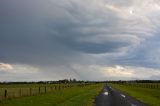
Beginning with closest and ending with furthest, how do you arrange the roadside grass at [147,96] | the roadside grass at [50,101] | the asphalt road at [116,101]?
the asphalt road at [116,101], the roadside grass at [50,101], the roadside grass at [147,96]

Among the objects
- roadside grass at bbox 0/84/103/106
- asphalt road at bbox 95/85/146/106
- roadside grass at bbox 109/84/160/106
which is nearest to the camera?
asphalt road at bbox 95/85/146/106

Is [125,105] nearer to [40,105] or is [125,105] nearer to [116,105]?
[116,105]

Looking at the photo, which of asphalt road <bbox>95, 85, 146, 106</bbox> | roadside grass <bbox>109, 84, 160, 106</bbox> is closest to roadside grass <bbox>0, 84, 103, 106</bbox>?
asphalt road <bbox>95, 85, 146, 106</bbox>

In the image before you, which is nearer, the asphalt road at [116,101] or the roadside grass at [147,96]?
the asphalt road at [116,101]

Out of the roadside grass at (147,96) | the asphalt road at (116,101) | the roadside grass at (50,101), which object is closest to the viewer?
the asphalt road at (116,101)

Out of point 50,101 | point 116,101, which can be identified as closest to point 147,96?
point 116,101

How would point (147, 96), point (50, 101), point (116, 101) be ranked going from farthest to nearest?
point (147, 96), point (50, 101), point (116, 101)

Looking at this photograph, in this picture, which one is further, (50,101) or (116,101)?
(50,101)

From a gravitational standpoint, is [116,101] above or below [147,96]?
below

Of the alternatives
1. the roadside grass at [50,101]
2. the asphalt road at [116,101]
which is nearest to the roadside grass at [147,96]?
the asphalt road at [116,101]

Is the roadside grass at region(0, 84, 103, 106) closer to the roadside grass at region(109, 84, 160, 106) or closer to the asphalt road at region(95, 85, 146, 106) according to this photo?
the asphalt road at region(95, 85, 146, 106)

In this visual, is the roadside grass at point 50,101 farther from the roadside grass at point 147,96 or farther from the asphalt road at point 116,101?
the roadside grass at point 147,96

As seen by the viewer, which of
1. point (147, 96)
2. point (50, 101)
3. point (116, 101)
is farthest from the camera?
→ point (147, 96)

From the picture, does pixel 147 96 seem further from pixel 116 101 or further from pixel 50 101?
pixel 50 101
